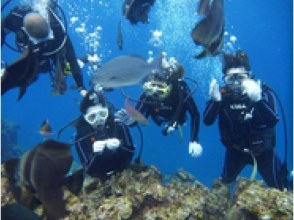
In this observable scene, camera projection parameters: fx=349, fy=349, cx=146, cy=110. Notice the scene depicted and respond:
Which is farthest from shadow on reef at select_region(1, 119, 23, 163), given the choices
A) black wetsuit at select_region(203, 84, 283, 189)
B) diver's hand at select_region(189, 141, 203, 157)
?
black wetsuit at select_region(203, 84, 283, 189)

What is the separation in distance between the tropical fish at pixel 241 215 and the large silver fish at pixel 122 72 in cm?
184

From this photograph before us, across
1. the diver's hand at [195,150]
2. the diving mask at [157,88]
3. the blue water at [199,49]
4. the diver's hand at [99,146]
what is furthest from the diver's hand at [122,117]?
the blue water at [199,49]

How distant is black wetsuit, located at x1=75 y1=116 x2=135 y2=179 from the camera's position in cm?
522

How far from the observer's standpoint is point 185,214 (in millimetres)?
4363

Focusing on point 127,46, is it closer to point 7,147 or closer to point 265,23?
point 265,23

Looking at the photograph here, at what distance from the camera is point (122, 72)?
11.6 ft

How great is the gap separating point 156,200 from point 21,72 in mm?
2401

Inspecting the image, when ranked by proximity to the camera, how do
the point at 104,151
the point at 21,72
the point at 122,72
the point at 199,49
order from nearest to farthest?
1. the point at 21,72
2. the point at 122,72
3. the point at 104,151
4. the point at 199,49

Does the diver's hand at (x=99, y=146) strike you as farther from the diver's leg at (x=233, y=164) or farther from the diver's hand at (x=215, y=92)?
the diver's leg at (x=233, y=164)

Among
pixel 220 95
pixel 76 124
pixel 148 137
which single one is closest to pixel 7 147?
pixel 76 124

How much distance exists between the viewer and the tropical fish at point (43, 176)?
311cm

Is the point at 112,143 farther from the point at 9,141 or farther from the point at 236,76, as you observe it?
the point at 9,141

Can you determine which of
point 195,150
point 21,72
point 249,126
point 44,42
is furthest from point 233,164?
point 21,72

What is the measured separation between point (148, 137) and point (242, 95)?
58055 millimetres
